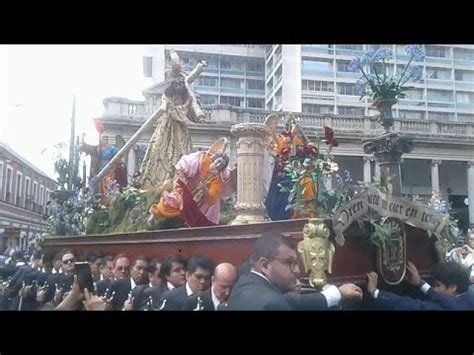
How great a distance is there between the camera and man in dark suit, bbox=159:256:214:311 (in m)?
4.36

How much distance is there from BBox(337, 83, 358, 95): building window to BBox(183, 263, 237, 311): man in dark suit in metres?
1.71

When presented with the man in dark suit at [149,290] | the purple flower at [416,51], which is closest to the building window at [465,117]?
the purple flower at [416,51]

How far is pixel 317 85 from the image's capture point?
16.4ft

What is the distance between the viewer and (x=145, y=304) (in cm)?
445

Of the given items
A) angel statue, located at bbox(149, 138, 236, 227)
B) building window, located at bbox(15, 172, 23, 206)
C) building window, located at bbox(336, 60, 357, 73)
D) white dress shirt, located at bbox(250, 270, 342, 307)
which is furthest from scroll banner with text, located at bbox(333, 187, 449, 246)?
building window, located at bbox(15, 172, 23, 206)

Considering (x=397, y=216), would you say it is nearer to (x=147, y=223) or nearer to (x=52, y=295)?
(x=147, y=223)

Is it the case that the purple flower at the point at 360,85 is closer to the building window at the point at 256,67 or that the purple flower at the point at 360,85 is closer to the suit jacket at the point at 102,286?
the building window at the point at 256,67

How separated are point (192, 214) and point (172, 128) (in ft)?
2.56

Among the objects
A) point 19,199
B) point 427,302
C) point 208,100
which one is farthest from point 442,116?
point 19,199

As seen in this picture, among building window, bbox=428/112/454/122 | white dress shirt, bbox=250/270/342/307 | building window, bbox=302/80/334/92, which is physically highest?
building window, bbox=302/80/334/92

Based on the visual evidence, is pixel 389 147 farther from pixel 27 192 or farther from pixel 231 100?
pixel 27 192

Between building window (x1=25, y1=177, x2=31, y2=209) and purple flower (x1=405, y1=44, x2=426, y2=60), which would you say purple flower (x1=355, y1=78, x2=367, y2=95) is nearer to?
purple flower (x1=405, y1=44, x2=426, y2=60)
